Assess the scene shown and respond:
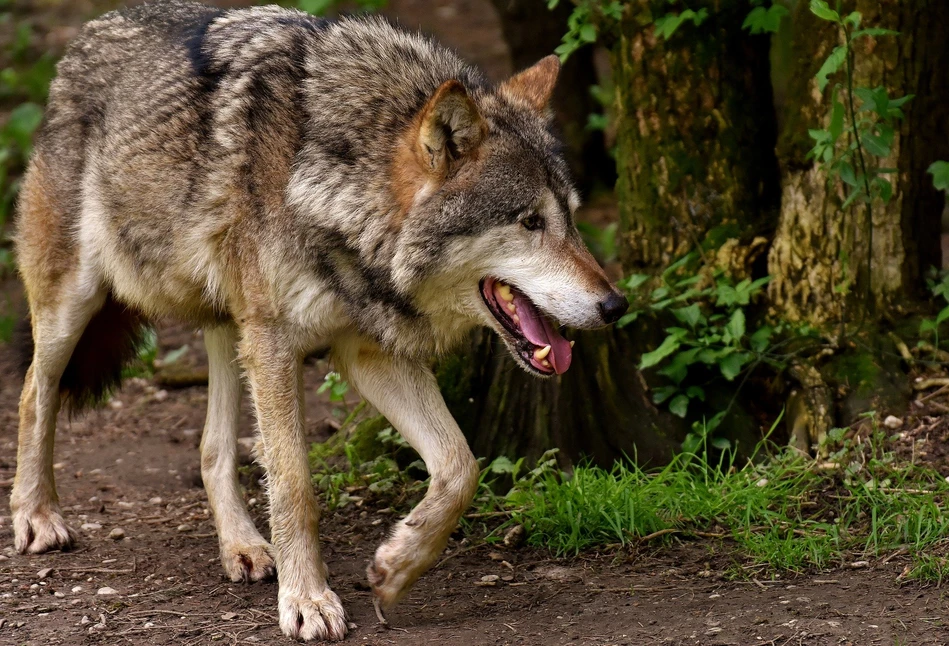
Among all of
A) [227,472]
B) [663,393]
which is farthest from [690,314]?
[227,472]

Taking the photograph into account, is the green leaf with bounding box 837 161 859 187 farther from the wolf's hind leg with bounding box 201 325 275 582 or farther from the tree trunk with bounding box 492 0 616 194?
the tree trunk with bounding box 492 0 616 194

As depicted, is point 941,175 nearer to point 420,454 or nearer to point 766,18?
point 766,18

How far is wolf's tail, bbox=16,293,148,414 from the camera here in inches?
188

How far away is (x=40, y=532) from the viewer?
172 inches

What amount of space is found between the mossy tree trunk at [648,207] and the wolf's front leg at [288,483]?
4.16ft

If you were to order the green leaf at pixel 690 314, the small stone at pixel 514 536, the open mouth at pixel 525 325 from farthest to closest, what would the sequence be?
the green leaf at pixel 690 314 < the small stone at pixel 514 536 < the open mouth at pixel 525 325

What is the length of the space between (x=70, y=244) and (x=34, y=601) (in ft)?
4.62

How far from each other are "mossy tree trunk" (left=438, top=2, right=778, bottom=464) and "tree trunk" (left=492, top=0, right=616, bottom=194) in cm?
265

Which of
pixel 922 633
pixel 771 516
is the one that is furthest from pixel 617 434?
pixel 922 633

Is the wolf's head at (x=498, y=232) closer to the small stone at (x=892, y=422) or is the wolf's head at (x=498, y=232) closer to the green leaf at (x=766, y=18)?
the green leaf at (x=766, y=18)

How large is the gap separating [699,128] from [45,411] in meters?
3.14

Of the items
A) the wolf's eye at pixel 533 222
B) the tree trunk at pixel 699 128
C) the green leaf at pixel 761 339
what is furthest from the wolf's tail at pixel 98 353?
the green leaf at pixel 761 339

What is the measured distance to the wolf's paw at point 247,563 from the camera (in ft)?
13.5

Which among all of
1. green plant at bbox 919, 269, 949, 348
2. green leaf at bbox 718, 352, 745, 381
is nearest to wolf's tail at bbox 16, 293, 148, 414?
green leaf at bbox 718, 352, 745, 381
